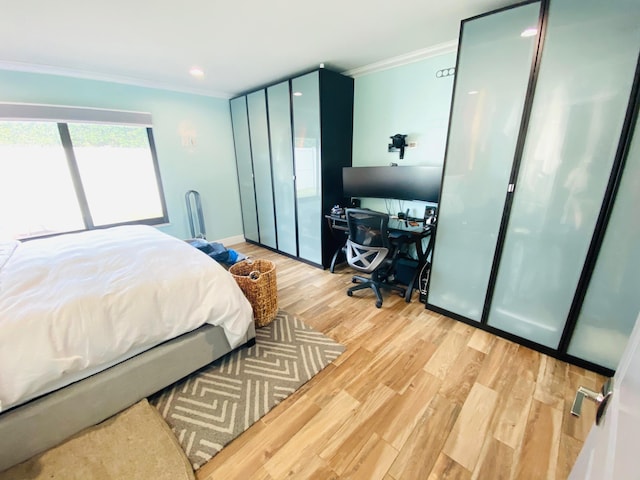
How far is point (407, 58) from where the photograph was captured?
8.48ft

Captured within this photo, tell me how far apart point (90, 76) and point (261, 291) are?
3188 millimetres

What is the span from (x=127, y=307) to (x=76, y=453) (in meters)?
0.69

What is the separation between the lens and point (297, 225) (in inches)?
138

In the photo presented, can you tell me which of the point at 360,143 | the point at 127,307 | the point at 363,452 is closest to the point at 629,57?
the point at 360,143

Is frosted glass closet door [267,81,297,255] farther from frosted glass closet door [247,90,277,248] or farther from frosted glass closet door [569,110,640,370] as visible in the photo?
frosted glass closet door [569,110,640,370]

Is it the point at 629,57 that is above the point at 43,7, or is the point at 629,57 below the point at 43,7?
below

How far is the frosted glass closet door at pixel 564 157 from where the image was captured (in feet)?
4.59

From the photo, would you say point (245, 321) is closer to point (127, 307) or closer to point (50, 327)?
point (127, 307)

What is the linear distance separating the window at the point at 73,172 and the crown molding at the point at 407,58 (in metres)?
2.73

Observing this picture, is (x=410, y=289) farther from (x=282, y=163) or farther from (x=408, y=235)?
(x=282, y=163)

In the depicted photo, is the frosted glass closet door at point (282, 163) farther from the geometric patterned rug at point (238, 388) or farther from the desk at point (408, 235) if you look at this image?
the geometric patterned rug at point (238, 388)

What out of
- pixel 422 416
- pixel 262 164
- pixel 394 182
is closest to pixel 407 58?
pixel 394 182

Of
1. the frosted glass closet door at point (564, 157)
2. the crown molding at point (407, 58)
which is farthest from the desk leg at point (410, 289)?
the crown molding at point (407, 58)

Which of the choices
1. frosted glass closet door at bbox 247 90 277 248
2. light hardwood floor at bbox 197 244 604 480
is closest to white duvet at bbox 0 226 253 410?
light hardwood floor at bbox 197 244 604 480
